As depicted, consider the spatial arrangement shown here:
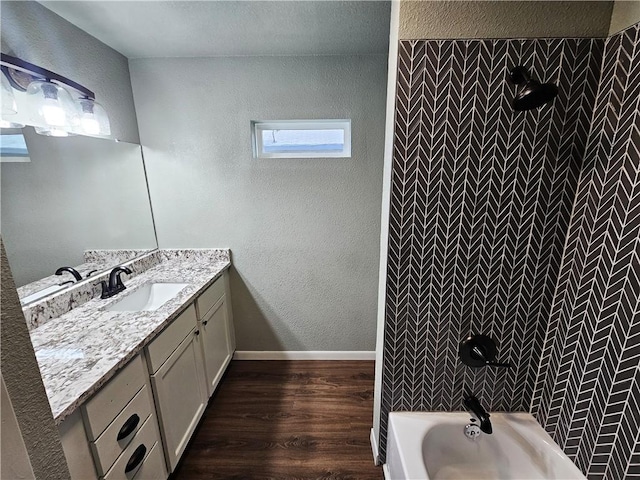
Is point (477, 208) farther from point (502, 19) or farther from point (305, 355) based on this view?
point (305, 355)

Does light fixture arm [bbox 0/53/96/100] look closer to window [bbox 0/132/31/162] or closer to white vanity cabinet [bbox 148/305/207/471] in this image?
window [bbox 0/132/31/162]

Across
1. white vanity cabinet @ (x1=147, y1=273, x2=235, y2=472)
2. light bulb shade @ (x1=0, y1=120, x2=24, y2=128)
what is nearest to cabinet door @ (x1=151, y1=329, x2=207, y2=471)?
white vanity cabinet @ (x1=147, y1=273, x2=235, y2=472)

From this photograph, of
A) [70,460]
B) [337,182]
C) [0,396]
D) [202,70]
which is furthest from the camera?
[337,182]

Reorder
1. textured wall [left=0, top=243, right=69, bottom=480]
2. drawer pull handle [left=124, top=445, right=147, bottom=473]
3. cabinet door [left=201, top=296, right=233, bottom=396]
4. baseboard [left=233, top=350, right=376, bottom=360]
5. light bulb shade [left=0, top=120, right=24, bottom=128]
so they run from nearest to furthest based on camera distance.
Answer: textured wall [left=0, top=243, right=69, bottom=480] < drawer pull handle [left=124, top=445, right=147, bottom=473] < light bulb shade [left=0, top=120, right=24, bottom=128] < cabinet door [left=201, top=296, right=233, bottom=396] < baseboard [left=233, top=350, right=376, bottom=360]

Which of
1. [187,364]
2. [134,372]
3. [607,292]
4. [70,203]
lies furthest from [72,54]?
[607,292]

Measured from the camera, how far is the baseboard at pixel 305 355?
2.38 metres

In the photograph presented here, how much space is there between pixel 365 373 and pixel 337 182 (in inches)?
62.1

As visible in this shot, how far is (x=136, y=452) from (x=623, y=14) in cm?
248

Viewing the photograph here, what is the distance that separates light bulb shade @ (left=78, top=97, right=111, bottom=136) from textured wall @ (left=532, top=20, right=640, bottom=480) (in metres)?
2.49

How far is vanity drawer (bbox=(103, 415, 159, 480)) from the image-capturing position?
1.01 m

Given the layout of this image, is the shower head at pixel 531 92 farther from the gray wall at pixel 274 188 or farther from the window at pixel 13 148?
the window at pixel 13 148

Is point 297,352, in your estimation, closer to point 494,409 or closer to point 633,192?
point 494,409

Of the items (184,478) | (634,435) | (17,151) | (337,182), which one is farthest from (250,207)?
(634,435)

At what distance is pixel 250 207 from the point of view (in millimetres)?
2115
